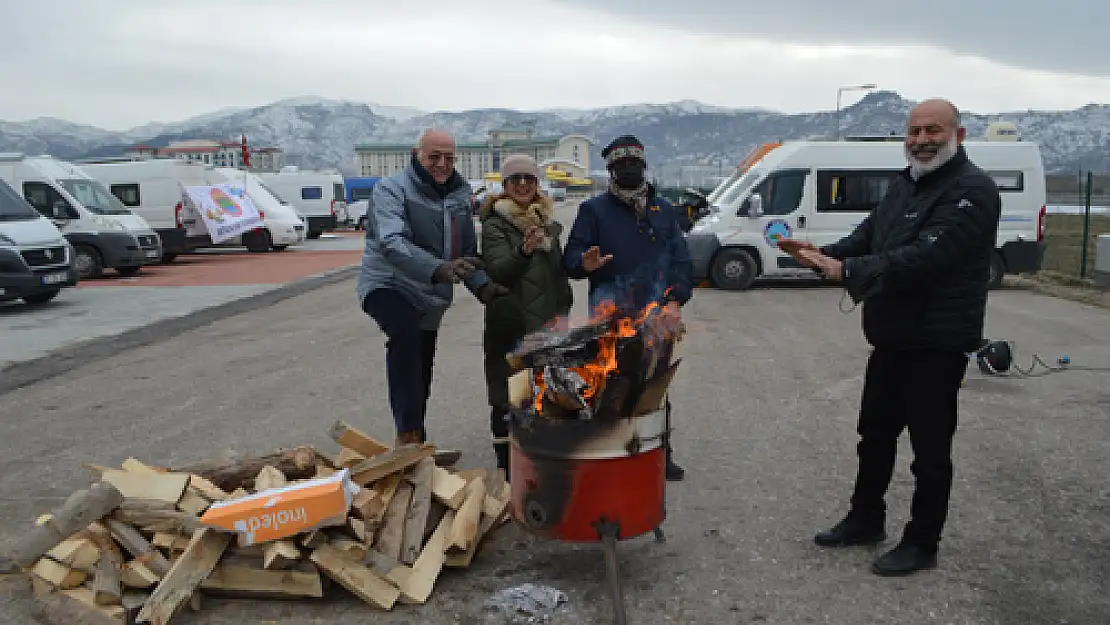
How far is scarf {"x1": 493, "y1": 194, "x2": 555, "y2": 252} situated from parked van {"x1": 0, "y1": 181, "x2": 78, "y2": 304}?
1110cm

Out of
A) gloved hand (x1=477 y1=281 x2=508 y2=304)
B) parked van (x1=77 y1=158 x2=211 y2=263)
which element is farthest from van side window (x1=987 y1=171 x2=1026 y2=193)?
parked van (x1=77 y1=158 x2=211 y2=263)

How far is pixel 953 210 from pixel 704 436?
3.02 meters

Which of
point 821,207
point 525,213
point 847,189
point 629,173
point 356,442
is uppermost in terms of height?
point 629,173

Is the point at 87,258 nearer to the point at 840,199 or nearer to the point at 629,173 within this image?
the point at 840,199

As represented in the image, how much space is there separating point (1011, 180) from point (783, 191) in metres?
4.09

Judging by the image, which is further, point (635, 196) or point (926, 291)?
point (635, 196)

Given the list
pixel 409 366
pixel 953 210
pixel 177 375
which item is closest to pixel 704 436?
pixel 409 366

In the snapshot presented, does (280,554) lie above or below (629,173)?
below

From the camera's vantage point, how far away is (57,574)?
3.81m

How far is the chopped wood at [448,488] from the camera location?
171 inches

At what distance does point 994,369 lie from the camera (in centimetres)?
827

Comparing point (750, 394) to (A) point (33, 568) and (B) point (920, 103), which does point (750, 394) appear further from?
(A) point (33, 568)

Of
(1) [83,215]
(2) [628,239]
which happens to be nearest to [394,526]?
(2) [628,239]

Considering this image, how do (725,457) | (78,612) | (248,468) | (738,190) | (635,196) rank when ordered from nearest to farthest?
(78,612)
(248,468)
(635,196)
(725,457)
(738,190)
